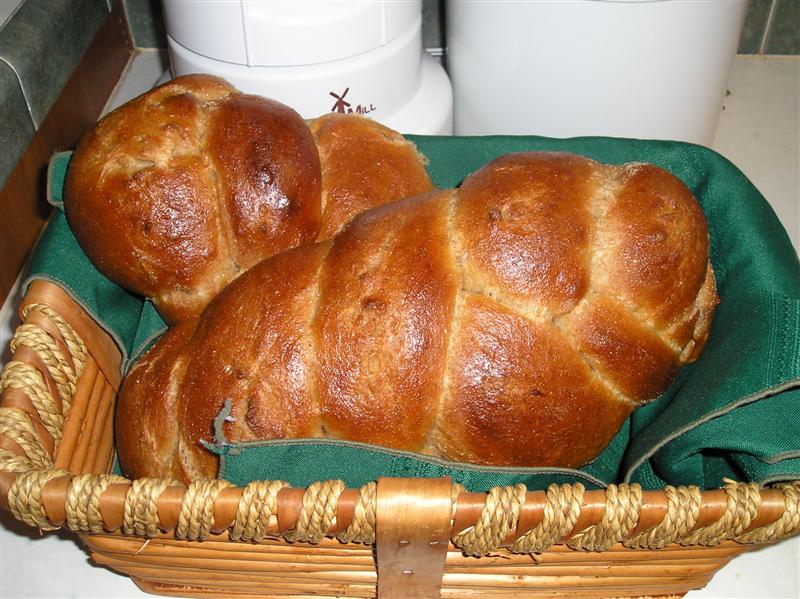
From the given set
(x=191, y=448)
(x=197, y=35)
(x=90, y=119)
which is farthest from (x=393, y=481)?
(x=90, y=119)

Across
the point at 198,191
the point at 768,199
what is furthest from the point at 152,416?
the point at 768,199

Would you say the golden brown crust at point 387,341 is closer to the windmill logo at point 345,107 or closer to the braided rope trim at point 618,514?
the braided rope trim at point 618,514

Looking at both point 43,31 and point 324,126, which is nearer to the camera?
point 324,126

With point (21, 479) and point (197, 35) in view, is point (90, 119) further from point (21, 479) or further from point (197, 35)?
point (21, 479)

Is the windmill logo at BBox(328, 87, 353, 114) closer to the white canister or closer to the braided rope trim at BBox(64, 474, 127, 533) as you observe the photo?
the white canister

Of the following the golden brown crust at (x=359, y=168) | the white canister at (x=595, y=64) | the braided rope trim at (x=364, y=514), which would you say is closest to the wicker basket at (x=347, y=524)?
the braided rope trim at (x=364, y=514)

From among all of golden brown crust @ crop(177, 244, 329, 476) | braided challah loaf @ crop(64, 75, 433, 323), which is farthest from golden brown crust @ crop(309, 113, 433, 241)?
golden brown crust @ crop(177, 244, 329, 476)

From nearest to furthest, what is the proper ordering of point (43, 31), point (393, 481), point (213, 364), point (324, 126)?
point (393, 481) → point (213, 364) → point (324, 126) → point (43, 31)
